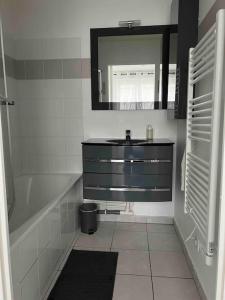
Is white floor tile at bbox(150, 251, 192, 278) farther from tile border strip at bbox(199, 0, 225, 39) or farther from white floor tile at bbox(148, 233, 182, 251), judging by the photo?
tile border strip at bbox(199, 0, 225, 39)

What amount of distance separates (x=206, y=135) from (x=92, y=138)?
140 cm

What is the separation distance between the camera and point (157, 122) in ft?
8.46

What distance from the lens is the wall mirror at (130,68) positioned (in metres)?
2.46

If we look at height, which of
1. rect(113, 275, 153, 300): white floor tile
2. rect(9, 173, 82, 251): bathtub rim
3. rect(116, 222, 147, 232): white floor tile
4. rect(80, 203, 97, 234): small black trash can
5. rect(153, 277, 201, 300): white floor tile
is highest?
rect(9, 173, 82, 251): bathtub rim

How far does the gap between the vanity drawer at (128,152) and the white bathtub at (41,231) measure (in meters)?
0.37

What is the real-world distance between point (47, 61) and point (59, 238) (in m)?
1.82

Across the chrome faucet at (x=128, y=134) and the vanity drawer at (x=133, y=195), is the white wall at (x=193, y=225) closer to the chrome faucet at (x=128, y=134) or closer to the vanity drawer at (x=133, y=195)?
the vanity drawer at (x=133, y=195)

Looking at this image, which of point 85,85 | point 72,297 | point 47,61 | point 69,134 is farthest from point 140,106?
point 72,297

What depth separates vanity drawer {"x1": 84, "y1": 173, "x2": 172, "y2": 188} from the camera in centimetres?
229

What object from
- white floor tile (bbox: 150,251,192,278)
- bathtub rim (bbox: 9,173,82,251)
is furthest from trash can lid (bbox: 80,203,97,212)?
white floor tile (bbox: 150,251,192,278)

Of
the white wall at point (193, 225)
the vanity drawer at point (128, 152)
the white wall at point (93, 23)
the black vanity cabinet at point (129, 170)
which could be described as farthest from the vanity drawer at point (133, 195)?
the white wall at point (93, 23)

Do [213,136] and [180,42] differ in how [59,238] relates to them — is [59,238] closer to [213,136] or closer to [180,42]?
[213,136]

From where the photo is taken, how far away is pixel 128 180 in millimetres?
2320

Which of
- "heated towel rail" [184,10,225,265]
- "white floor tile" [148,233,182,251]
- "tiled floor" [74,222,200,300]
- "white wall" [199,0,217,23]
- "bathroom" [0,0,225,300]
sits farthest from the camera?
"white floor tile" [148,233,182,251]
